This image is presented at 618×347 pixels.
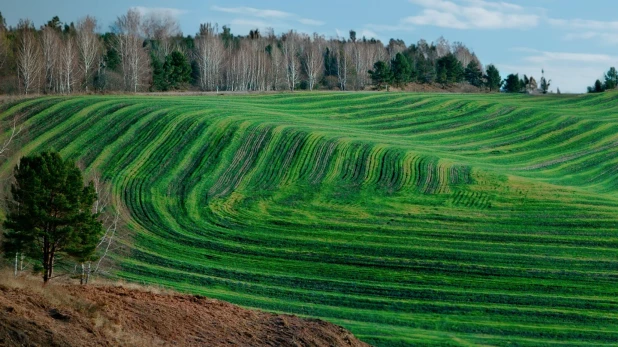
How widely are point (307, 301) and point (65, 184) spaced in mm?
13456

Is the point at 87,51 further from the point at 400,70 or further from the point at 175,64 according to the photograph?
the point at 400,70

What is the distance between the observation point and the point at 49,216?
29.0 metres

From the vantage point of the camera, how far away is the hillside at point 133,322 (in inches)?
728

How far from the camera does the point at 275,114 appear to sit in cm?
7475

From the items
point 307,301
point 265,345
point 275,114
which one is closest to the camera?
point 265,345

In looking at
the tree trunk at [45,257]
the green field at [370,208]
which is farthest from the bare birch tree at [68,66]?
the tree trunk at [45,257]

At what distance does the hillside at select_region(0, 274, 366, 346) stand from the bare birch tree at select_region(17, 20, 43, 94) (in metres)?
65.3

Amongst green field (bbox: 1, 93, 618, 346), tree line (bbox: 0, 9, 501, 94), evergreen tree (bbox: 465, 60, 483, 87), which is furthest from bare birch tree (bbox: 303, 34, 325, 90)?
green field (bbox: 1, 93, 618, 346)

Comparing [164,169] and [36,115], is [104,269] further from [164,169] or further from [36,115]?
[36,115]

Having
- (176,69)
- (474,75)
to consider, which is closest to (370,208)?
(176,69)

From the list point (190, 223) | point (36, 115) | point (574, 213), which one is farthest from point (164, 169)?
point (574, 213)

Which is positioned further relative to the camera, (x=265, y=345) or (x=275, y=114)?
(x=275, y=114)

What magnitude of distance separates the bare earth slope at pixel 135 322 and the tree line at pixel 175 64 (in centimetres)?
6440

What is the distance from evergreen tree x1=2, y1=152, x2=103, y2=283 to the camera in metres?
28.8
